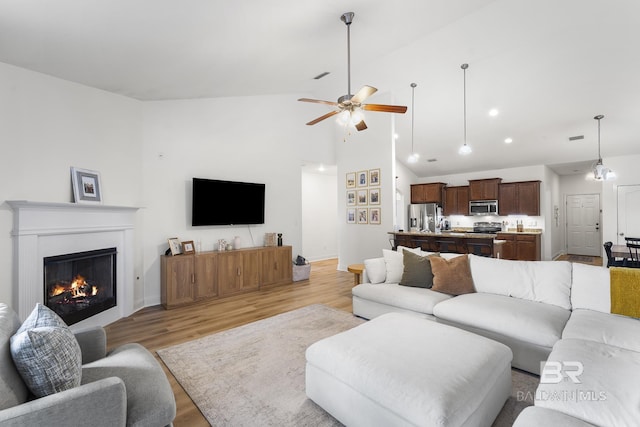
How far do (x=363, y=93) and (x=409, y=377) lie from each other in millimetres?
2482

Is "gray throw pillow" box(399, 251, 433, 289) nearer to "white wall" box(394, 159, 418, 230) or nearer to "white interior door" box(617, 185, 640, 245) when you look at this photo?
"white wall" box(394, 159, 418, 230)

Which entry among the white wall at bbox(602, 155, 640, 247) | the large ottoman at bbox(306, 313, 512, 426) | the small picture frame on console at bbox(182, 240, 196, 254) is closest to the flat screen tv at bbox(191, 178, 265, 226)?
the small picture frame on console at bbox(182, 240, 196, 254)

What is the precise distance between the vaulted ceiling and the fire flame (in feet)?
7.64

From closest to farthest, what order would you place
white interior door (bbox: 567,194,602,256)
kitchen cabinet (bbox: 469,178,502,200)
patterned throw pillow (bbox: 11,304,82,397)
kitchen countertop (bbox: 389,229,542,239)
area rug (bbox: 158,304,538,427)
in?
patterned throw pillow (bbox: 11,304,82,397)
area rug (bbox: 158,304,538,427)
kitchen countertop (bbox: 389,229,542,239)
kitchen cabinet (bbox: 469,178,502,200)
white interior door (bbox: 567,194,602,256)

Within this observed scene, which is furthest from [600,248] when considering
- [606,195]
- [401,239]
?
[401,239]

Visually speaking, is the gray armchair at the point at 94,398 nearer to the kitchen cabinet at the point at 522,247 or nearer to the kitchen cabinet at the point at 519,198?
the kitchen cabinet at the point at 522,247

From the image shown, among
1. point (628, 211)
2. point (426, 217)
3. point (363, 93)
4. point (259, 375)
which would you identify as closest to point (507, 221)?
point (426, 217)

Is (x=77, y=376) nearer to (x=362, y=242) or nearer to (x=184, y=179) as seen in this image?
(x=184, y=179)

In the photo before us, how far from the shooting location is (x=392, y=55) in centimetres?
480

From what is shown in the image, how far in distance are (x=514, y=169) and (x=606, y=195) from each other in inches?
80.7

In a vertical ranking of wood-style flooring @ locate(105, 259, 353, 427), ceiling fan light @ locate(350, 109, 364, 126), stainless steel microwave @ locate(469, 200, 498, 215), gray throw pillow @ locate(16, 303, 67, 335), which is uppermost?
ceiling fan light @ locate(350, 109, 364, 126)

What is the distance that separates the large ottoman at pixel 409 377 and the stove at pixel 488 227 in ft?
22.9

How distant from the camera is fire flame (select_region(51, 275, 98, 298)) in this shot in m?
3.34

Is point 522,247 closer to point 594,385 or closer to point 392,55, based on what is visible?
point 392,55
